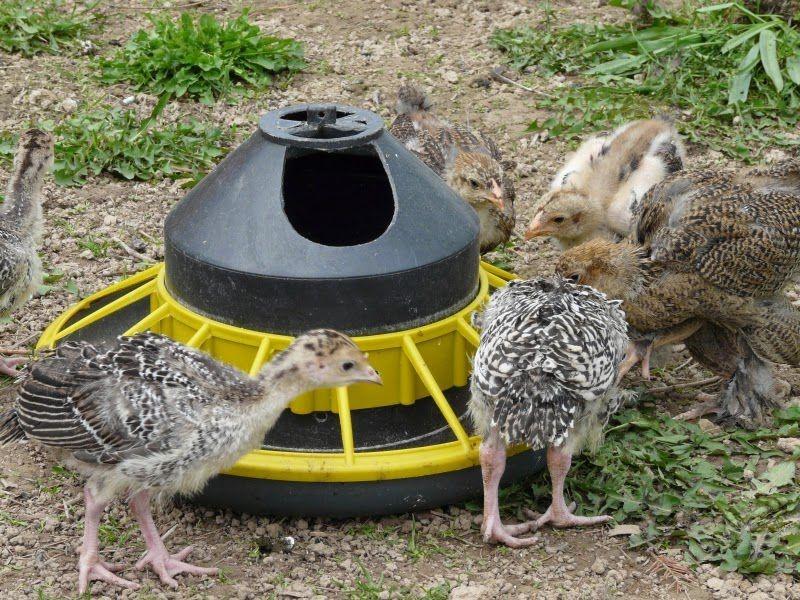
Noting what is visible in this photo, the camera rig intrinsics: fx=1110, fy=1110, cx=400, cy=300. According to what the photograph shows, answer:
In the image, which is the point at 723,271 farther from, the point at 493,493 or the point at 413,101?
the point at 413,101

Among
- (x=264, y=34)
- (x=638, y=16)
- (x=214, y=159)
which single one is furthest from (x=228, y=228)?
(x=638, y=16)

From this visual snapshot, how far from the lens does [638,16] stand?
9.88 metres

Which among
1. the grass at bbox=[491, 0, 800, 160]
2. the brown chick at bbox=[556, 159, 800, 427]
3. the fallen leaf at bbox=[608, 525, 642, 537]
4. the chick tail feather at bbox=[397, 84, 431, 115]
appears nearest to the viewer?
the fallen leaf at bbox=[608, 525, 642, 537]

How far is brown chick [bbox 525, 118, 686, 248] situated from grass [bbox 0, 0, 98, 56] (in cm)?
475

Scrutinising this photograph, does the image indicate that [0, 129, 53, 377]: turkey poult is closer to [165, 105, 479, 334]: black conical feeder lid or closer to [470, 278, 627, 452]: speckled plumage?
[165, 105, 479, 334]: black conical feeder lid

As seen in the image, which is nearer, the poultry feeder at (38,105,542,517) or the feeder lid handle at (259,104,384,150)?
the poultry feeder at (38,105,542,517)

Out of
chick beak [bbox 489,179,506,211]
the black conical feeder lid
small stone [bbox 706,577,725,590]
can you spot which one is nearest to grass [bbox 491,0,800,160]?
chick beak [bbox 489,179,506,211]

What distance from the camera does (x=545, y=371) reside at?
4738 millimetres

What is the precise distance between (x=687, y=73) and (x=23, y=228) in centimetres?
545

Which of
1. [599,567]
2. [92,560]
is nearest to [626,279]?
[599,567]

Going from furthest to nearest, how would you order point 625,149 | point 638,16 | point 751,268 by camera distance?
1. point 638,16
2. point 625,149
3. point 751,268

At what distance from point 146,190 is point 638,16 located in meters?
4.69

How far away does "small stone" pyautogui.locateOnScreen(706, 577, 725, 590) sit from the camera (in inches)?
184

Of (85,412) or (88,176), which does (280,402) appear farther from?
(88,176)
